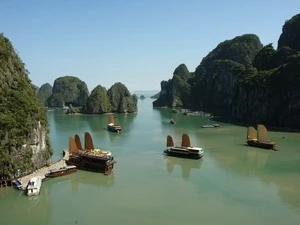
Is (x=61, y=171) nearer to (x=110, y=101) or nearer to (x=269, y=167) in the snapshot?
(x=269, y=167)

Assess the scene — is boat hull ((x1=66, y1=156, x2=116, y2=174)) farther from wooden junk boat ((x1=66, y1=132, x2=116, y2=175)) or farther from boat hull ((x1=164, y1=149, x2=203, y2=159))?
boat hull ((x1=164, y1=149, x2=203, y2=159))

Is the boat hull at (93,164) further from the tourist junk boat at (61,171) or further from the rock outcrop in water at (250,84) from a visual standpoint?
the rock outcrop in water at (250,84)

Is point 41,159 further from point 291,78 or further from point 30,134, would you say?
point 291,78

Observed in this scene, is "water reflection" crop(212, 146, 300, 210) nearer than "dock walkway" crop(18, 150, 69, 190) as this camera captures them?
Yes

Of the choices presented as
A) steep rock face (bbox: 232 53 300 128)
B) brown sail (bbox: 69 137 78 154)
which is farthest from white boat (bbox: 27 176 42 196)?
steep rock face (bbox: 232 53 300 128)

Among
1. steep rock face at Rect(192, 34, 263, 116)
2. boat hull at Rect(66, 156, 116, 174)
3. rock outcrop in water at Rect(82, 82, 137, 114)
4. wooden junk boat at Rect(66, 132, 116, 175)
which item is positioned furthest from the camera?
steep rock face at Rect(192, 34, 263, 116)

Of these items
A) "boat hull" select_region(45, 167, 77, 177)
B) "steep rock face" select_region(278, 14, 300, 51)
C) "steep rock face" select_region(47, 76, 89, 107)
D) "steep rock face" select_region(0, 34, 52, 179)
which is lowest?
"boat hull" select_region(45, 167, 77, 177)

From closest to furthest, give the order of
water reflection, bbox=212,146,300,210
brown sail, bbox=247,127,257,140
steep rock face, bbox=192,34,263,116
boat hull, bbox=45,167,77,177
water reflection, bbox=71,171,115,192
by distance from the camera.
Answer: water reflection, bbox=212,146,300,210 < water reflection, bbox=71,171,115,192 < boat hull, bbox=45,167,77,177 < brown sail, bbox=247,127,257,140 < steep rock face, bbox=192,34,263,116
